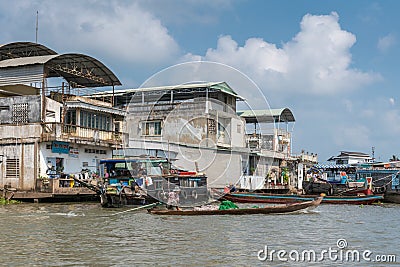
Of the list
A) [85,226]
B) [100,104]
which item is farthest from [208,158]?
[85,226]

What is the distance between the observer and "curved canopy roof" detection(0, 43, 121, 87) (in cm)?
2777

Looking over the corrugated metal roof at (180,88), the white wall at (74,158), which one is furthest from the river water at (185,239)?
the corrugated metal roof at (180,88)

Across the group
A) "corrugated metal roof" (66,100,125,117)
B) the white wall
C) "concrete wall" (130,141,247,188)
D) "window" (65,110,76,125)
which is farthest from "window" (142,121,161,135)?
"window" (65,110,76,125)

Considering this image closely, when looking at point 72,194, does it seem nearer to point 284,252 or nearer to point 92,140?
point 92,140

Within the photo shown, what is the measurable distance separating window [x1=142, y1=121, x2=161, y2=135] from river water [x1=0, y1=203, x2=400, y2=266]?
16650mm

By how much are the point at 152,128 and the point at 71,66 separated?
8638 millimetres

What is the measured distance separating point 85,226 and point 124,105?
25.2 meters

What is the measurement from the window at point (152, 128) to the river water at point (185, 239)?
16.6 m

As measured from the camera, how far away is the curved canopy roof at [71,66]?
2777 centimetres

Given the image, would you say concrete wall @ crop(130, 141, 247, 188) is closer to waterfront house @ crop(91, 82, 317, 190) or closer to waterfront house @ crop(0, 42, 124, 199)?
waterfront house @ crop(91, 82, 317, 190)

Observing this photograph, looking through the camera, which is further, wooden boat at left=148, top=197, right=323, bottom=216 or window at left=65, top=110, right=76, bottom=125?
window at left=65, top=110, right=76, bottom=125

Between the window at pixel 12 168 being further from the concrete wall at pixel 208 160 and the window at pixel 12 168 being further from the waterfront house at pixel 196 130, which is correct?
the concrete wall at pixel 208 160

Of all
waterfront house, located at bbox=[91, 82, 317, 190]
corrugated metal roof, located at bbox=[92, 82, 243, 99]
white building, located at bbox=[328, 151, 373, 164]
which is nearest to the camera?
waterfront house, located at bbox=[91, 82, 317, 190]

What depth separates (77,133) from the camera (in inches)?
1107
